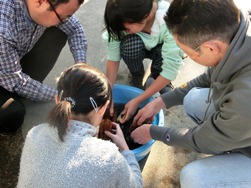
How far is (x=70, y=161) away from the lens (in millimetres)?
933

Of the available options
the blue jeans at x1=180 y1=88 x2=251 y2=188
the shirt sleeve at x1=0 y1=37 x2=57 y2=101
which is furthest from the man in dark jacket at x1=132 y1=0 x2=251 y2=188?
the shirt sleeve at x1=0 y1=37 x2=57 y2=101

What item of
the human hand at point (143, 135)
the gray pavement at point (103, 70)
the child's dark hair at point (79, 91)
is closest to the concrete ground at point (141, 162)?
the gray pavement at point (103, 70)

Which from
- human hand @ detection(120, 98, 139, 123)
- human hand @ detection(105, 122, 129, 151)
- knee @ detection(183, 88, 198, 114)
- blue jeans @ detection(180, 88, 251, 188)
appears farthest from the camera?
human hand @ detection(120, 98, 139, 123)

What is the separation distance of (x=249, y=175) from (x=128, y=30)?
0.79 metres

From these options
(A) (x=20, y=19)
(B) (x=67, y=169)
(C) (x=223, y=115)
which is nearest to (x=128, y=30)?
(A) (x=20, y=19)

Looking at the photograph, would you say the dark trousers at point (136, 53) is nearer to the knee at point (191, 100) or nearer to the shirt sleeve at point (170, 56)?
the shirt sleeve at point (170, 56)

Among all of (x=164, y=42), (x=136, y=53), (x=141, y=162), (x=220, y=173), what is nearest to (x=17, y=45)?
(x=136, y=53)

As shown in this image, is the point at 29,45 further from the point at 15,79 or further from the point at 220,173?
the point at 220,173

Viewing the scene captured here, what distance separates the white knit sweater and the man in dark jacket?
13.6 inches

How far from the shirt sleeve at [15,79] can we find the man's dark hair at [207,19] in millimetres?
768

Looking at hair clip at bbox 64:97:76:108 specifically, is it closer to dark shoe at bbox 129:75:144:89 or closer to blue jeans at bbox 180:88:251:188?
blue jeans at bbox 180:88:251:188

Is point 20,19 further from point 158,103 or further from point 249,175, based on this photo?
point 249,175

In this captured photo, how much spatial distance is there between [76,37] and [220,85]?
917 mm

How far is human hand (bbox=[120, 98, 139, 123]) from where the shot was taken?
1.60m
